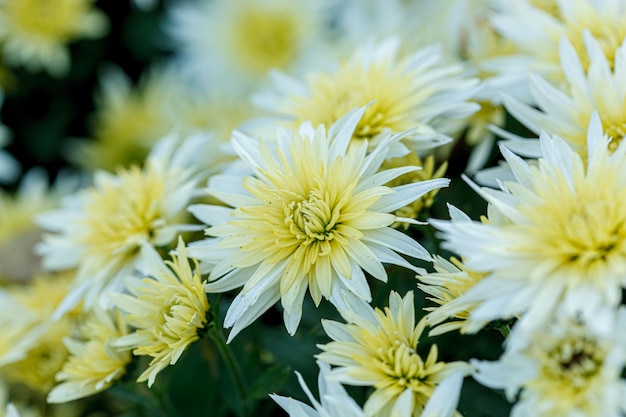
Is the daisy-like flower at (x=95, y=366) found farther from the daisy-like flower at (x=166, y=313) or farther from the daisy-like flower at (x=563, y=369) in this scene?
the daisy-like flower at (x=563, y=369)

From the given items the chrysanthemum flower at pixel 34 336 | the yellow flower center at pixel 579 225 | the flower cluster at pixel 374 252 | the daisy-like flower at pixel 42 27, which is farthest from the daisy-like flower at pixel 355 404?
the daisy-like flower at pixel 42 27

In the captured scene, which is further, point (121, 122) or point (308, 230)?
point (121, 122)

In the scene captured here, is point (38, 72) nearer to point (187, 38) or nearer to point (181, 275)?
point (187, 38)

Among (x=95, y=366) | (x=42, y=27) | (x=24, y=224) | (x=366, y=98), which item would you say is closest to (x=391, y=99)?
(x=366, y=98)

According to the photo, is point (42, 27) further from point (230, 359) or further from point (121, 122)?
point (230, 359)

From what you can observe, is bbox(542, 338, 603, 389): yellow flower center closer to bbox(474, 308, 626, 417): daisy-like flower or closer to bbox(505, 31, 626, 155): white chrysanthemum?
Answer: bbox(474, 308, 626, 417): daisy-like flower
